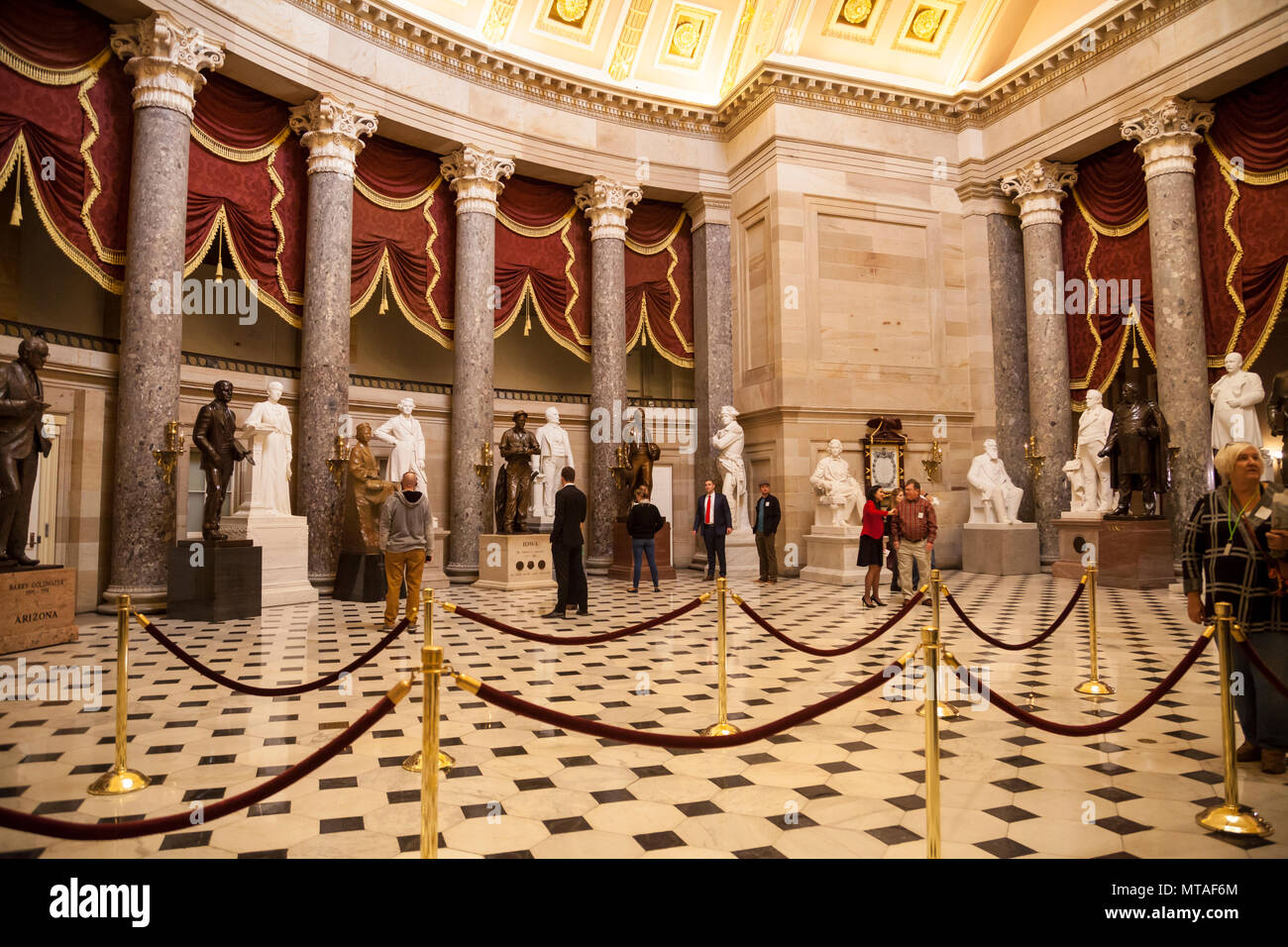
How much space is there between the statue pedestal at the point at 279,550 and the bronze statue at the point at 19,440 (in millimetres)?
2802

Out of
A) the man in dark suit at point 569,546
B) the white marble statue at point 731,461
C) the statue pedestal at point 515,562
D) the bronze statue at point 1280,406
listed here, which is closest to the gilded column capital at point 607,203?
the white marble statue at point 731,461

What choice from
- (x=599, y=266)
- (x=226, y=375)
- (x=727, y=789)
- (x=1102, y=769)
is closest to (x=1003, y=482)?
(x=599, y=266)

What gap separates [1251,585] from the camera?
394cm

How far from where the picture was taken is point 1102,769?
407 centimetres

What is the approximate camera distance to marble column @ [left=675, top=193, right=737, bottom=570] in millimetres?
16406

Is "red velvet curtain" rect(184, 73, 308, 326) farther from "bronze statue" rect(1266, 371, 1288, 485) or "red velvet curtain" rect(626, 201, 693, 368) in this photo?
"bronze statue" rect(1266, 371, 1288, 485)

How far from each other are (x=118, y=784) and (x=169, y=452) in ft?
23.5

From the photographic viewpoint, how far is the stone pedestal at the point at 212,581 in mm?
9141

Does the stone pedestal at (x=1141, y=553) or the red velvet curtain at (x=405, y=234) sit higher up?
the red velvet curtain at (x=405, y=234)

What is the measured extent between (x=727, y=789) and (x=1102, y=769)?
1.97 m

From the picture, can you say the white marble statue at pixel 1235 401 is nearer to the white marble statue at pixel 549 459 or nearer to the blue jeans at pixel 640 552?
the blue jeans at pixel 640 552

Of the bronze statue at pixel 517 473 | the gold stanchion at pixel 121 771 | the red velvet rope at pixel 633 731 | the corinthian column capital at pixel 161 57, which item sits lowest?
the gold stanchion at pixel 121 771

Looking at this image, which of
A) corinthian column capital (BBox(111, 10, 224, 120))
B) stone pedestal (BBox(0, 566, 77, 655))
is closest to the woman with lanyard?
stone pedestal (BBox(0, 566, 77, 655))
